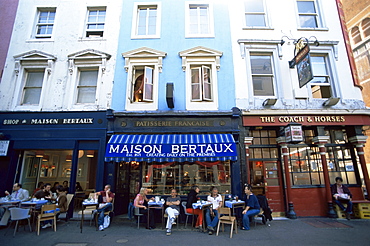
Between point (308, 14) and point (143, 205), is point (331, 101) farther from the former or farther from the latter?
point (143, 205)

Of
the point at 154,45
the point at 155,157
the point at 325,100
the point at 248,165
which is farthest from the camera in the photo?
the point at 154,45

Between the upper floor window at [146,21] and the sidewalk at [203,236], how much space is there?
9239 mm

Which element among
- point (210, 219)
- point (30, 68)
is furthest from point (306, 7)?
point (30, 68)

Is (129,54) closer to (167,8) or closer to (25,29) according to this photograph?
(167,8)

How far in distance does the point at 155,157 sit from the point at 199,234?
329 cm

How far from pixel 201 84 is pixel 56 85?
7.31 m

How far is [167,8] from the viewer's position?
11133 millimetres

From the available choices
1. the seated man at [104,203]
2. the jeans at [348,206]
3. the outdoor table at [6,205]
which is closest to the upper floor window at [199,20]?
the seated man at [104,203]

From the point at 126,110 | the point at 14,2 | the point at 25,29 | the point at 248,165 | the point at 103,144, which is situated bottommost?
the point at 248,165

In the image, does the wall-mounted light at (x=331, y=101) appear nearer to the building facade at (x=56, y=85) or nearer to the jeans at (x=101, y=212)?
the building facade at (x=56, y=85)

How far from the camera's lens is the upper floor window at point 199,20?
10773 mm

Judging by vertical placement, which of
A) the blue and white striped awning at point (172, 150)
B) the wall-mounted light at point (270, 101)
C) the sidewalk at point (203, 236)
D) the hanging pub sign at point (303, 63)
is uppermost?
the hanging pub sign at point (303, 63)

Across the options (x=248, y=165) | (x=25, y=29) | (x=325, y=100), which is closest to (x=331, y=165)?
(x=325, y=100)

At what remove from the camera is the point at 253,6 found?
11203mm
